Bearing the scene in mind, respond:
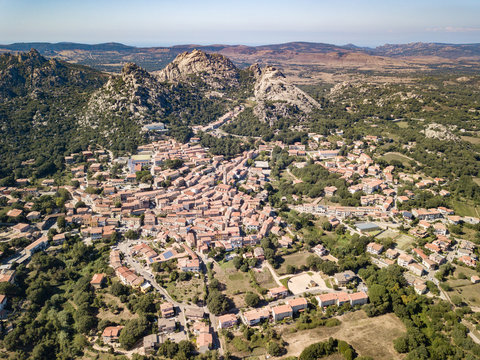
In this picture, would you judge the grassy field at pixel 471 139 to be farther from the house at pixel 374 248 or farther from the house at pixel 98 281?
the house at pixel 98 281

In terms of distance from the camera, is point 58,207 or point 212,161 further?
point 212,161

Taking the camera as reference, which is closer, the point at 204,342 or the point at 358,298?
the point at 204,342

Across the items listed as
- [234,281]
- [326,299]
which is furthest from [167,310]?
[326,299]

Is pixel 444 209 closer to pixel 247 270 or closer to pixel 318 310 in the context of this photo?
pixel 318 310

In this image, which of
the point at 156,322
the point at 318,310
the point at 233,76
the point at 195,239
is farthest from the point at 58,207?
the point at 233,76

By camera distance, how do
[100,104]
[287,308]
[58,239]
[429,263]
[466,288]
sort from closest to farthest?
1. [287,308]
2. [466,288]
3. [429,263]
4. [58,239]
5. [100,104]

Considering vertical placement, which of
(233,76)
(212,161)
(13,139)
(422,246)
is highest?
(233,76)

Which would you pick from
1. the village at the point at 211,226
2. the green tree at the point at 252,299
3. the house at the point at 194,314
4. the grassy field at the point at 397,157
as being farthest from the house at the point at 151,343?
the grassy field at the point at 397,157

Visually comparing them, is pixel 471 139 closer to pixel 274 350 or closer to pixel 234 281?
pixel 234 281
